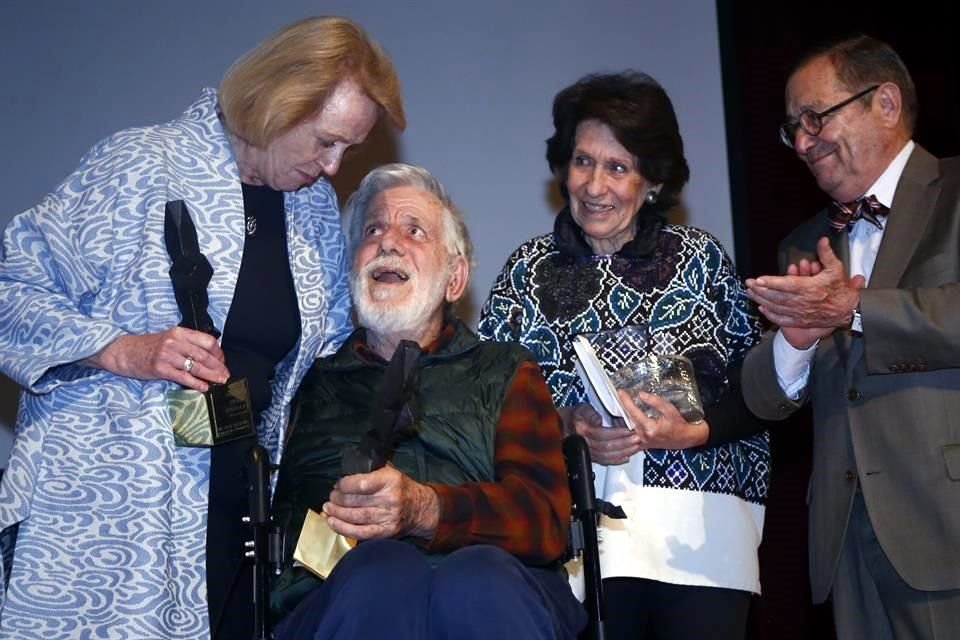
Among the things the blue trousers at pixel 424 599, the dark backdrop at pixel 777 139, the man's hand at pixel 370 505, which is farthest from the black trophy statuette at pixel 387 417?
the dark backdrop at pixel 777 139

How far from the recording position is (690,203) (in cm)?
439

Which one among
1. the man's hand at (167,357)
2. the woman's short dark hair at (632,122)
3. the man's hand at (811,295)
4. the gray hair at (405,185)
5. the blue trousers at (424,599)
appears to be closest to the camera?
the blue trousers at (424,599)

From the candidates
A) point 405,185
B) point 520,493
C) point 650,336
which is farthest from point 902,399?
point 405,185

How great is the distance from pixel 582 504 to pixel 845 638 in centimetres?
75

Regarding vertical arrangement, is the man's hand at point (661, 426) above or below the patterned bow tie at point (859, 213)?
below

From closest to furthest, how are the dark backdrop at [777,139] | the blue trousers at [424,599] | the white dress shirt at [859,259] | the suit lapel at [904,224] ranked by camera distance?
the blue trousers at [424,599] → the suit lapel at [904,224] → the white dress shirt at [859,259] → the dark backdrop at [777,139]

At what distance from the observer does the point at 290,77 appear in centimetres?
266

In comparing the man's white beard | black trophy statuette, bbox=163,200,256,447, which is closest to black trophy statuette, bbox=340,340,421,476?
black trophy statuette, bbox=163,200,256,447

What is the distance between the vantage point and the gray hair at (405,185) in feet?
9.94

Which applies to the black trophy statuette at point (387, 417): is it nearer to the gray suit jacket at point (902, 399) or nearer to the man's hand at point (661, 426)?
the man's hand at point (661, 426)

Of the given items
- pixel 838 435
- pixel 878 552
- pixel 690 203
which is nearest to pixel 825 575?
Result: pixel 878 552

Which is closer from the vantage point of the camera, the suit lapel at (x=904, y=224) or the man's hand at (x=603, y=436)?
the suit lapel at (x=904, y=224)

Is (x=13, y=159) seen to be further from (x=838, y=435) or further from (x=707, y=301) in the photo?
(x=838, y=435)

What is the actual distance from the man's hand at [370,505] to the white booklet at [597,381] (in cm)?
57
